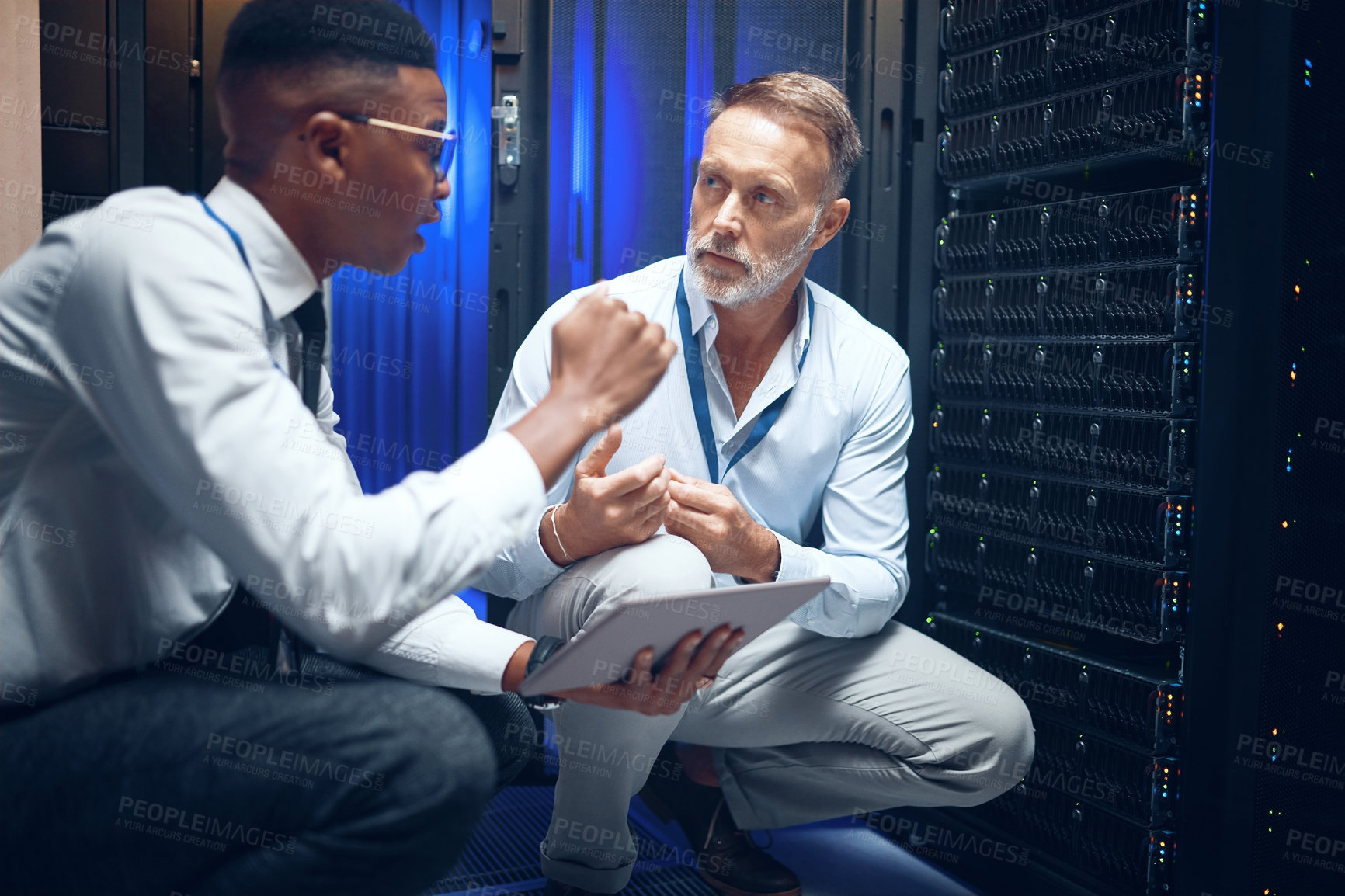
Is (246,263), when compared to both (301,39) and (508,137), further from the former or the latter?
(508,137)

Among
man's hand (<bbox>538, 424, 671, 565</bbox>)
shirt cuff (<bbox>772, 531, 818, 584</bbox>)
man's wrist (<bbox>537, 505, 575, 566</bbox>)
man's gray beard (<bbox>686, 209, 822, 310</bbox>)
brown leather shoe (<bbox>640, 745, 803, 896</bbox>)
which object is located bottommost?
brown leather shoe (<bbox>640, 745, 803, 896</bbox>)

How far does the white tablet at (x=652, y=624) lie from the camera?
127cm

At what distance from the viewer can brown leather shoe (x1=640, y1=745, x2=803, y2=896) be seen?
6.55 ft

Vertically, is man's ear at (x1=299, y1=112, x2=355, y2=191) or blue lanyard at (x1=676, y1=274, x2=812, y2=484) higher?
man's ear at (x1=299, y1=112, x2=355, y2=191)

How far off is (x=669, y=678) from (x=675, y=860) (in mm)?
876

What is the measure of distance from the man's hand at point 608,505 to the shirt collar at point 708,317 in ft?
1.48

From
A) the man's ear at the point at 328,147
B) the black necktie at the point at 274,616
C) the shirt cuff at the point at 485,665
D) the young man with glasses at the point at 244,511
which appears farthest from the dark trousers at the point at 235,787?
the man's ear at the point at 328,147

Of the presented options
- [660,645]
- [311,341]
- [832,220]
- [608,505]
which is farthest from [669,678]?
[832,220]

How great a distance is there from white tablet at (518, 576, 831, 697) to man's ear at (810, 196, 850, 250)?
999mm

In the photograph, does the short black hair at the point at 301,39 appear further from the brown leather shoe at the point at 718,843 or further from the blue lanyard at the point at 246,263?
the brown leather shoe at the point at 718,843

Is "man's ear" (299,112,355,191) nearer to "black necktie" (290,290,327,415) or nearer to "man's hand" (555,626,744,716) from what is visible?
"black necktie" (290,290,327,415)

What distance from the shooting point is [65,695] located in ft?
3.67

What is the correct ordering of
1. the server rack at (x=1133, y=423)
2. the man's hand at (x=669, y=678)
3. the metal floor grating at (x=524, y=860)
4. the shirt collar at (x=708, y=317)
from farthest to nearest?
the shirt collar at (x=708, y=317) → the metal floor grating at (x=524, y=860) → the server rack at (x=1133, y=423) → the man's hand at (x=669, y=678)

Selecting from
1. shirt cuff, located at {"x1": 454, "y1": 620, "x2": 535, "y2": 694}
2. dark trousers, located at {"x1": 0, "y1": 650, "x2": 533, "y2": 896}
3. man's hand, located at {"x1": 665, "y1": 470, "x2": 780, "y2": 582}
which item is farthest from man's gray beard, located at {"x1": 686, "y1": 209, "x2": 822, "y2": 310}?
dark trousers, located at {"x1": 0, "y1": 650, "x2": 533, "y2": 896}
